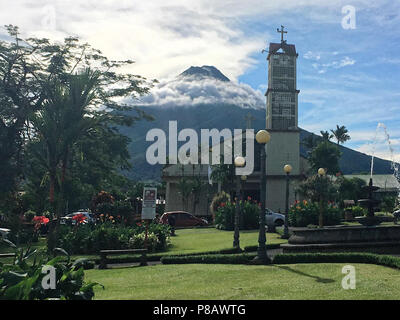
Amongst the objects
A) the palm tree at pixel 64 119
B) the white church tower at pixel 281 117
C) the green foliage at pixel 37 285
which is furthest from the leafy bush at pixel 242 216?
the green foliage at pixel 37 285

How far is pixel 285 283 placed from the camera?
25.2 ft

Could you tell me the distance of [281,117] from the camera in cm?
4416

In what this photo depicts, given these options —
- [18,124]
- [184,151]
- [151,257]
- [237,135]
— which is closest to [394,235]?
[151,257]

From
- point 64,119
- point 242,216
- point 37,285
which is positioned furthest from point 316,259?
point 242,216

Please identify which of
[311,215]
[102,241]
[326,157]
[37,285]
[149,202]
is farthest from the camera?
[326,157]

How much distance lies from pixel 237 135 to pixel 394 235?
32026mm

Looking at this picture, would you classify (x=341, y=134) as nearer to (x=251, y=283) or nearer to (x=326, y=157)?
(x=326, y=157)

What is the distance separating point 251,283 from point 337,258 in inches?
132

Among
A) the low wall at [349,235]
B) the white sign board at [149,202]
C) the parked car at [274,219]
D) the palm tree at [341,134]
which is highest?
the palm tree at [341,134]

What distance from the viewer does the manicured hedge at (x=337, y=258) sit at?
950cm

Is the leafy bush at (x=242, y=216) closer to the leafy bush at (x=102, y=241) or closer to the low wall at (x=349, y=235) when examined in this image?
the leafy bush at (x=102, y=241)

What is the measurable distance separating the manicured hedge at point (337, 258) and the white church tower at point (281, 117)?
109 ft
